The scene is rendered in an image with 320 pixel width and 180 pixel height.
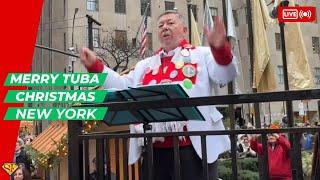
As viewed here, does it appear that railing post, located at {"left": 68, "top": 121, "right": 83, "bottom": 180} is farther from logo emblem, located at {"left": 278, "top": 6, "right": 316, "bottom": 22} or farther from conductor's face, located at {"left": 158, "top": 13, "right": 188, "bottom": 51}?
logo emblem, located at {"left": 278, "top": 6, "right": 316, "bottom": 22}

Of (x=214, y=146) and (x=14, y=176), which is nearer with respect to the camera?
(x=214, y=146)

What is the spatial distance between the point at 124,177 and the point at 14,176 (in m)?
6.30

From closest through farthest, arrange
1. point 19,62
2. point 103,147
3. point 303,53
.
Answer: point 103,147
point 19,62
point 303,53

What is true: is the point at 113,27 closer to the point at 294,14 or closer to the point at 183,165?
the point at 294,14

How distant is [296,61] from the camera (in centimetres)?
927

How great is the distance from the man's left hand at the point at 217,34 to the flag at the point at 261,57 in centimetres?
733

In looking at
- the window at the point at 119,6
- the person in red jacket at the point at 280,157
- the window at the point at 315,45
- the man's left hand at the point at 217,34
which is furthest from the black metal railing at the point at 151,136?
the window at the point at 315,45

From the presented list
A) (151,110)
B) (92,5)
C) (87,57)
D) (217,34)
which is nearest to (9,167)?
(87,57)

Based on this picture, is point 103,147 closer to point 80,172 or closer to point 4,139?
point 80,172

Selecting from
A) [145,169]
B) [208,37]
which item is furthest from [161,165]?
[208,37]

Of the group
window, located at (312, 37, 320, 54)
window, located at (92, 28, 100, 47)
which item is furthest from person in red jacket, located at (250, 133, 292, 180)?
window, located at (312, 37, 320, 54)

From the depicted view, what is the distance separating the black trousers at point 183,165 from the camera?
3.22 m

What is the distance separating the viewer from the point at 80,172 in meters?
2.94

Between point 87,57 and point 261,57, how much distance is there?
7.36 metres
